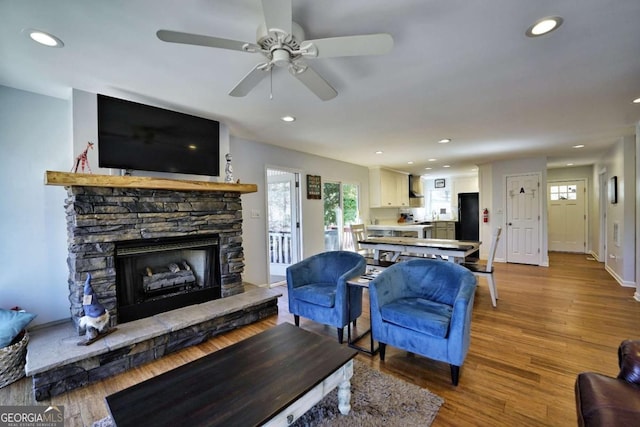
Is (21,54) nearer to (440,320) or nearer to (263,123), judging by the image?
(263,123)

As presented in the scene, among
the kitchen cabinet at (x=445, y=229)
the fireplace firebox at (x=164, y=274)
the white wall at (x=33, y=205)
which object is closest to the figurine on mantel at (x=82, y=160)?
the white wall at (x=33, y=205)

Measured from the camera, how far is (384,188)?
7.21 m

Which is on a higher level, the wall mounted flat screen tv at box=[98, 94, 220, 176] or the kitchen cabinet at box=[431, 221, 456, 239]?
the wall mounted flat screen tv at box=[98, 94, 220, 176]

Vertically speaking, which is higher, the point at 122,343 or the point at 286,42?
the point at 286,42

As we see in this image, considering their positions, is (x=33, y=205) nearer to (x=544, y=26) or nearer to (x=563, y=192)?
(x=544, y=26)

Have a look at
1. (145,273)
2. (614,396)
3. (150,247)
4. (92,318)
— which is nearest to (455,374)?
(614,396)

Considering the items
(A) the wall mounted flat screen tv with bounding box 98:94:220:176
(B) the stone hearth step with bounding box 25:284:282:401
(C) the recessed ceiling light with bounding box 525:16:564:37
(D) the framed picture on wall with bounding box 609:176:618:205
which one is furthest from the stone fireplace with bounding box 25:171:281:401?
(D) the framed picture on wall with bounding box 609:176:618:205

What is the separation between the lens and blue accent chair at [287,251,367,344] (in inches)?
106

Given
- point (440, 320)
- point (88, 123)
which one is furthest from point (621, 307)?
point (88, 123)

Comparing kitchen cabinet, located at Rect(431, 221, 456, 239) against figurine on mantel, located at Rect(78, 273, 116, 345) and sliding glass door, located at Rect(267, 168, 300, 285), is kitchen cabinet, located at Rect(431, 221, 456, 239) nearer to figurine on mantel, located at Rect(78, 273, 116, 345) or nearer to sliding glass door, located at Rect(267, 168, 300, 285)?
sliding glass door, located at Rect(267, 168, 300, 285)

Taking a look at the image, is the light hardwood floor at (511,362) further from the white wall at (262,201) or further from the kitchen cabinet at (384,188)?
the kitchen cabinet at (384,188)

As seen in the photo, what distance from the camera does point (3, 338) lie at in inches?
84.1

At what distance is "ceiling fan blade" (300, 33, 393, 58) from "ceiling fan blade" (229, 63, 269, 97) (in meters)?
0.31

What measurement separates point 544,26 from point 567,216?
8129 millimetres
